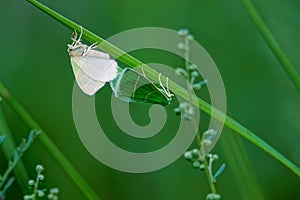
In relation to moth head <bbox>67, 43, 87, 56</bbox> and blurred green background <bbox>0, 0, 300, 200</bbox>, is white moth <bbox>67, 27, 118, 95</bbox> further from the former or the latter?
blurred green background <bbox>0, 0, 300, 200</bbox>

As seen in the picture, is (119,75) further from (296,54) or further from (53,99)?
A: (53,99)

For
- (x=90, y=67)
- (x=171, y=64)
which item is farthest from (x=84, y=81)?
(x=171, y=64)

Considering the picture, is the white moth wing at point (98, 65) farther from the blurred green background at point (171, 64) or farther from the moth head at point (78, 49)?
the blurred green background at point (171, 64)

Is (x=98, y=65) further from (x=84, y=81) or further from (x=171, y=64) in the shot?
(x=171, y=64)

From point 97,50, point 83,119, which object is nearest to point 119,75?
point 97,50

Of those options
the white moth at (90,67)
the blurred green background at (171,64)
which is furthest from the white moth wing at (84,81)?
the blurred green background at (171,64)

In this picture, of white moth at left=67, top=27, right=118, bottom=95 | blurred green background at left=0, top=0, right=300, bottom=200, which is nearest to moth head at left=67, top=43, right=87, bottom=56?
white moth at left=67, top=27, right=118, bottom=95

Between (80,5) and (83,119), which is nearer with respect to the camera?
(83,119)
